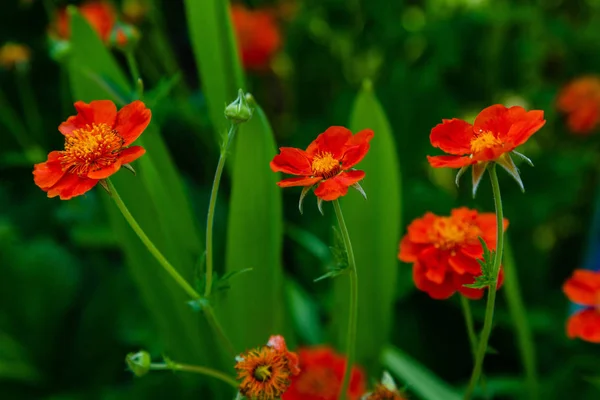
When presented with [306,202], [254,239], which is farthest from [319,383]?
[306,202]

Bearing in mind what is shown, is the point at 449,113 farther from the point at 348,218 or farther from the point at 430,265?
the point at 430,265

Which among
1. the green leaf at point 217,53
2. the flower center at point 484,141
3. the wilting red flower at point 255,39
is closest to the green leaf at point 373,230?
the green leaf at point 217,53

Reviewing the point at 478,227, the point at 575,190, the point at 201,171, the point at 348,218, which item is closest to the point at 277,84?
the point at 201,171

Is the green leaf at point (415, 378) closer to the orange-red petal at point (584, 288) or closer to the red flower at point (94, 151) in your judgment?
the orange-red petal at point (584, 288)

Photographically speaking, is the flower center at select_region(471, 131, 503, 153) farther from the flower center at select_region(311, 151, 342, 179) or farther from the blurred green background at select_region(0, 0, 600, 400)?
the blurred green background at select_region(0, 0, 600, 400)

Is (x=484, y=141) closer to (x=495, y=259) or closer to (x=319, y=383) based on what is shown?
(x=495, y=259)
